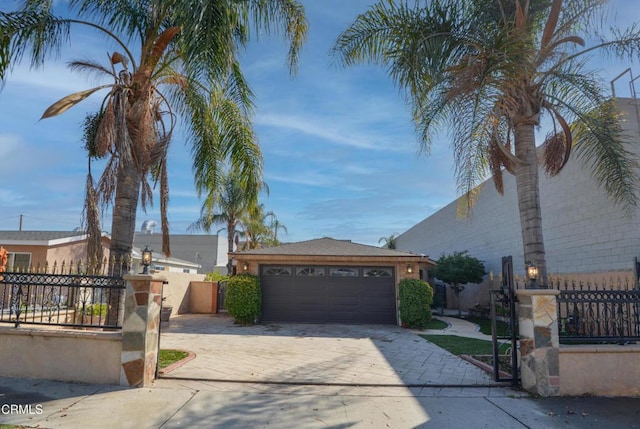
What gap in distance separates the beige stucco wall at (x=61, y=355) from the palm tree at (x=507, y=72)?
21.3 ft

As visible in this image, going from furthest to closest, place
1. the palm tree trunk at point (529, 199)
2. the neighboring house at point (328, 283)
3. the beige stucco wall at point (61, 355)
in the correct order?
1. the neighboring house at point (328, 283)
2. the palm tree trunk at point (529, 199)
3. the beige stucco wall at point (61, 355)

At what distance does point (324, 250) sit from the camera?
14.9 metres

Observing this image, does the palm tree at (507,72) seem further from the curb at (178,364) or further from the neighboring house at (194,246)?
the neighboring house at (194,246)

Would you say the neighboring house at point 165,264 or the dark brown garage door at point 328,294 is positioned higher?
the neighboring house at point 165,264

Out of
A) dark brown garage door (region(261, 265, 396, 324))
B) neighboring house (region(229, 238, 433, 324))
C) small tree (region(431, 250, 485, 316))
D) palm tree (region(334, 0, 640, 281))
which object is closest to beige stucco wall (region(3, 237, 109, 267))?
neighboring house (region(229, 238, 433, 324))

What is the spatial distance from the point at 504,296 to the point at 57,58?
27.6 ft

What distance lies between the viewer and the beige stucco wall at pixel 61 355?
5.72 meters

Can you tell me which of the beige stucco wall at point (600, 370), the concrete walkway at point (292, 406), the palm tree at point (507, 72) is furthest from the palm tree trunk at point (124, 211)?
the beige stucco wall at point (600, 370)

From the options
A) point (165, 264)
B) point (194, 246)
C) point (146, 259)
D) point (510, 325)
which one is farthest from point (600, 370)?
point (194, 246)

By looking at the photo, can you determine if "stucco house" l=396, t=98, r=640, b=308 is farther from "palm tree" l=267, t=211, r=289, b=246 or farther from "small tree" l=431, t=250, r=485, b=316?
"palm tree" l=267, t=211, r=289, b=246

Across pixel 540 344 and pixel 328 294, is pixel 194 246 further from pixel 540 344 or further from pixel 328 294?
pixel 540 344

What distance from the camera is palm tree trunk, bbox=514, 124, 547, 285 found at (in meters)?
6.81

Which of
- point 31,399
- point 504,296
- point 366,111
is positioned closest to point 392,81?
point 366,111

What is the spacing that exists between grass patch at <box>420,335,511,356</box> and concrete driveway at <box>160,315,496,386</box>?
31 centimetres
